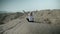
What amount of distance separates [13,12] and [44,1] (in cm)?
76

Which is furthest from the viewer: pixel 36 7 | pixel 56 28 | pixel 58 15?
pixel 36 7

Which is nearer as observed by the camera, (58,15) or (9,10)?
(58,15)

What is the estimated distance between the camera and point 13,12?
209 cm

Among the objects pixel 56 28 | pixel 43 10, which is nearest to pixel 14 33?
pixel 56 28

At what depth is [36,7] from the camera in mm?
2014

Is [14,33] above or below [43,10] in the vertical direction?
below

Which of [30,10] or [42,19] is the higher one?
[30,10]

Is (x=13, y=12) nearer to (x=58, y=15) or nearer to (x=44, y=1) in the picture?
(x=44, y=1)

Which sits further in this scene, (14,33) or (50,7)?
(50,7)

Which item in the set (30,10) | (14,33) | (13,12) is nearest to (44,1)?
(30,10)

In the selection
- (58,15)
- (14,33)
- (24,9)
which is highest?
(24,9)

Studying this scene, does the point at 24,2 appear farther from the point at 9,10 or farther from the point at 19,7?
the point at 9,10

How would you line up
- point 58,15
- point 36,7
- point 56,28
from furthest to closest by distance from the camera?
point 36,7 → point 58,15 → point 56,28

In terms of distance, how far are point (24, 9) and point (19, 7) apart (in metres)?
0.13
